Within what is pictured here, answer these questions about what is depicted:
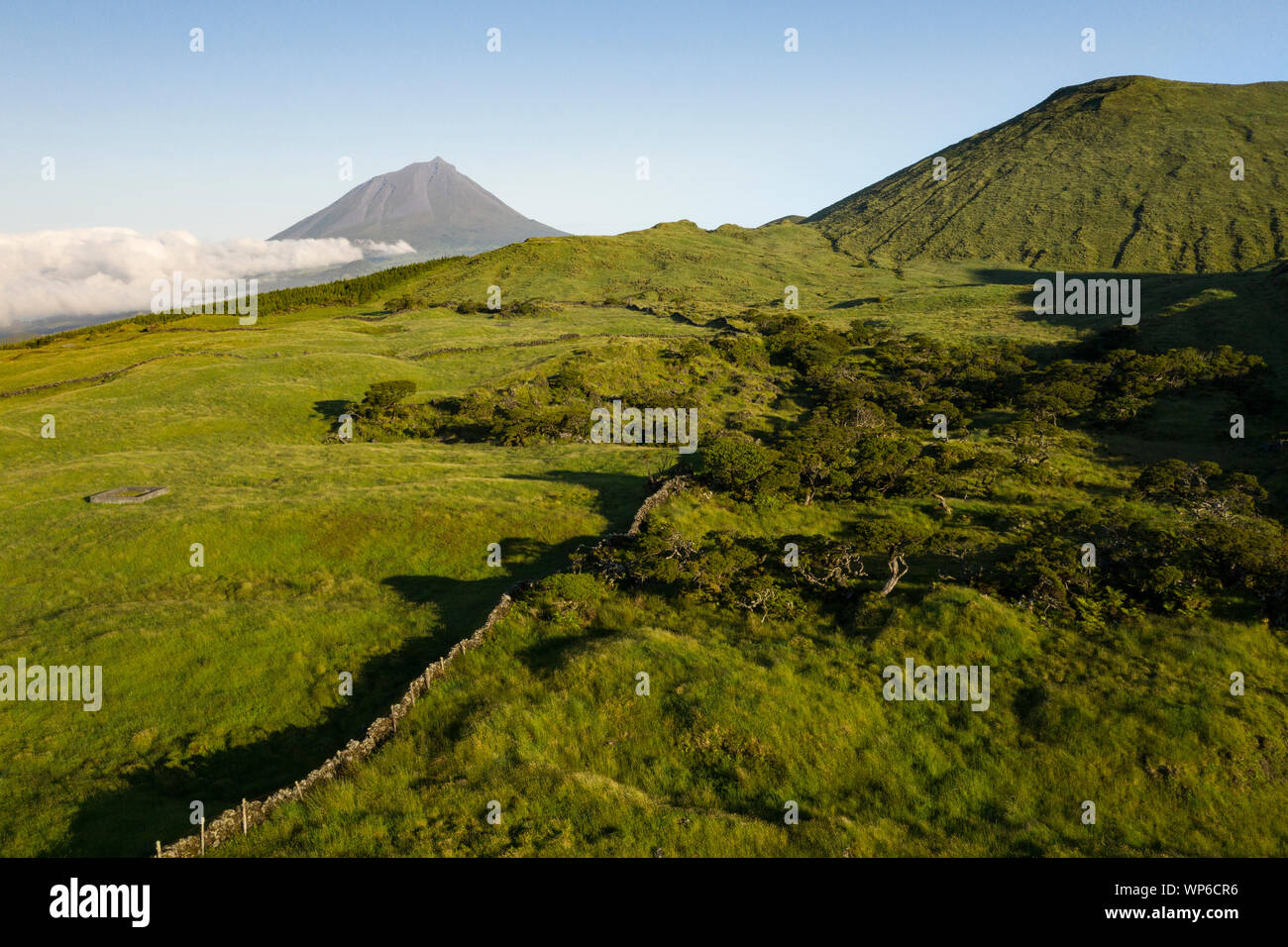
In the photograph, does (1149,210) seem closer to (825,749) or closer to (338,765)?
(825,749)

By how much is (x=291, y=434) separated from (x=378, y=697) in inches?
1859

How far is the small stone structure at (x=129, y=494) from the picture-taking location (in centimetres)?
3994

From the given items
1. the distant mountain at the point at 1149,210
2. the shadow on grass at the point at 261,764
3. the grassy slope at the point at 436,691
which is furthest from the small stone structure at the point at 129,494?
the distant mountain at the point at 1149,210

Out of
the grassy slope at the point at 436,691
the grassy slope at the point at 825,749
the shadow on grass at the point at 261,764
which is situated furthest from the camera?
the shadow on grass at the point at 261,764

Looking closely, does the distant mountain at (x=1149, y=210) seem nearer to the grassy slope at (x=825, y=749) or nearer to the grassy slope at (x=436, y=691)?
the grassy slope at (x=436, y=691)

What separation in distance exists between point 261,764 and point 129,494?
1241 inches

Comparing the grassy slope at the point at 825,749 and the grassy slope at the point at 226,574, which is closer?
the grassy slope at the point at 825,749

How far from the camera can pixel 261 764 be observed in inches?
774

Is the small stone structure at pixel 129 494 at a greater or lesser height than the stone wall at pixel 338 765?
greater

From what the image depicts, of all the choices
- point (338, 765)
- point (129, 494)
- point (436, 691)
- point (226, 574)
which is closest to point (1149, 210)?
point (436, 691)

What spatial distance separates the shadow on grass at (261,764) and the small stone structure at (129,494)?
23.1 metres

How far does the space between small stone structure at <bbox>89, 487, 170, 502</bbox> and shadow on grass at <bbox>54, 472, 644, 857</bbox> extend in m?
23.1

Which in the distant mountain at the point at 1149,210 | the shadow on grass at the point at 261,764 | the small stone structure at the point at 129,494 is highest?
the distant mountain at the point at 1149,210

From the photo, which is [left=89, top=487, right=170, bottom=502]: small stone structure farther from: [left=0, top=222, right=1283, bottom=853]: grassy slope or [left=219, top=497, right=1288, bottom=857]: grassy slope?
[left=219, top=497, right=1288, bottom=857]: grassy slope
